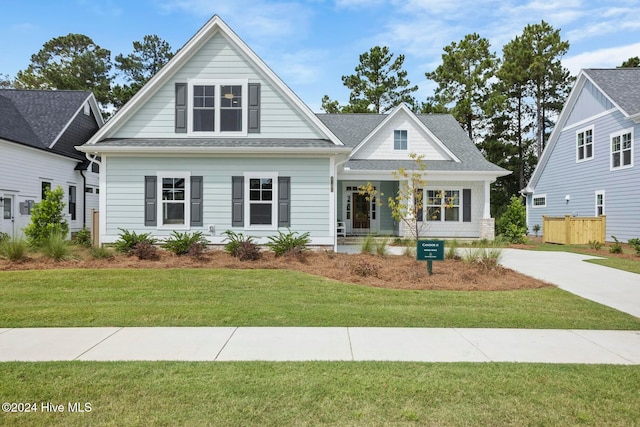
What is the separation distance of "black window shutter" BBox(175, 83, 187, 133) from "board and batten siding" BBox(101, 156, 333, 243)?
1.10 m

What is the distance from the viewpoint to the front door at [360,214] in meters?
20.8

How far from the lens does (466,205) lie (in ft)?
64.1

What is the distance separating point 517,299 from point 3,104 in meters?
24.6

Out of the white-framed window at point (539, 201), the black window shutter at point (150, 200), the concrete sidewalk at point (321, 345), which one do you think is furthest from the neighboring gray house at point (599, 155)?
the black window shutter at point (150, 200)

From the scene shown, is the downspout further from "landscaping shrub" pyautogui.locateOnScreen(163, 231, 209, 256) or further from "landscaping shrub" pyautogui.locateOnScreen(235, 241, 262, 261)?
"landscaping shrub" pyautogui.locateOnScreen(235, 241, 262, 261)

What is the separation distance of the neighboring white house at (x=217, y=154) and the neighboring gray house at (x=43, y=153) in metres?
7.37

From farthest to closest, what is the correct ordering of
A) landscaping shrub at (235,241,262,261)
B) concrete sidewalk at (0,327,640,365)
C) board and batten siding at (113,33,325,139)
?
board and batten siding at (113,33,325,139) → landscaping shrub at (235,241,262,261) → concrete sidewalk at (0,327,640,365)

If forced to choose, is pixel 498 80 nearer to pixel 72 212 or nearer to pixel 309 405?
pixel 72 212

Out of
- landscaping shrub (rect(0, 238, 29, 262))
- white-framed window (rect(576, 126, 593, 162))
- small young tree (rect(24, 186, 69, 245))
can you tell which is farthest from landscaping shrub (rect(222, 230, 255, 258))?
white-framed window (rect(576, 126, 593, 162))

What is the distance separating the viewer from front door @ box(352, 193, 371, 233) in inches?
818

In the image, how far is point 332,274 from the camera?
31.3 feet

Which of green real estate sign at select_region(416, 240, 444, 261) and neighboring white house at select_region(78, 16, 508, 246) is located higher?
neighboring white house at select_region(78, 16, 508, 246)

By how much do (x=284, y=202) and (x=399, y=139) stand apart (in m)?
9.45

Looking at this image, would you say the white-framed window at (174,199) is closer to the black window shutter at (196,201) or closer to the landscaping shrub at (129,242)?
the black window shutter at (196,201)
